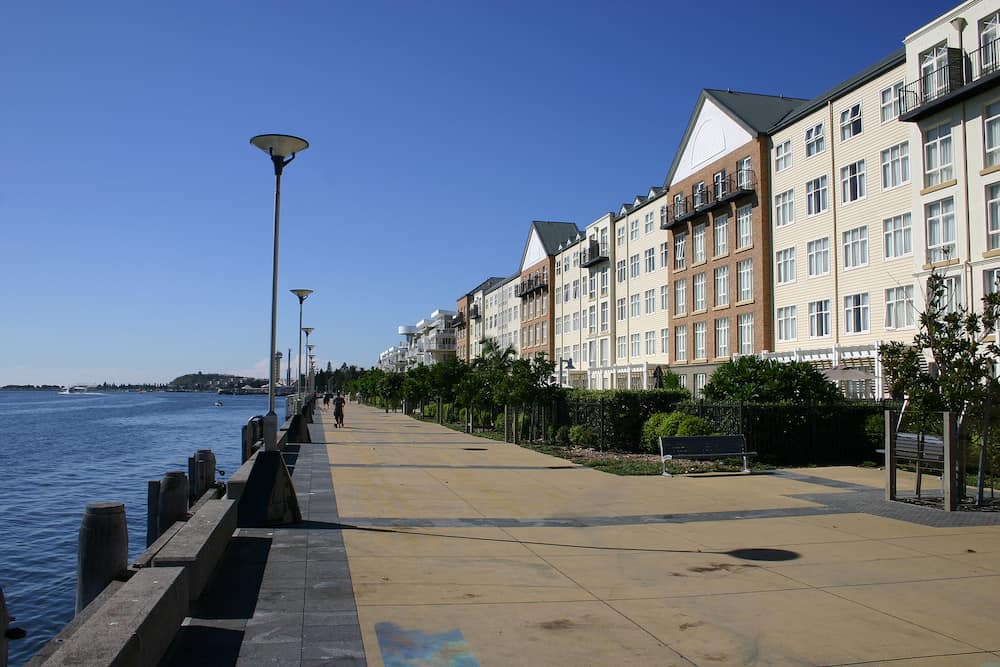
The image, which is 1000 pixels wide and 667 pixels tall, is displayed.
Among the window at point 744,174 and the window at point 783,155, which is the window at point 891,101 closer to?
the window at point 783,155

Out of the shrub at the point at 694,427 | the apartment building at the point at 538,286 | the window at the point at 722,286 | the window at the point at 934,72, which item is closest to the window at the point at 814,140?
the window at the point at 934,72

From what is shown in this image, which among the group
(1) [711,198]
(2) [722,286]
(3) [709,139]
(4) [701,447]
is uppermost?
(3) [709,139]

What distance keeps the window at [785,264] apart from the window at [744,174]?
4.21 meters

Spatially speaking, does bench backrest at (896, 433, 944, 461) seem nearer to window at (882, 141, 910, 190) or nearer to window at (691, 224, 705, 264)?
window at (882, 141, 910, 190)

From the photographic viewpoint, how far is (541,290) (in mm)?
75125

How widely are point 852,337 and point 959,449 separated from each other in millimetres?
21524

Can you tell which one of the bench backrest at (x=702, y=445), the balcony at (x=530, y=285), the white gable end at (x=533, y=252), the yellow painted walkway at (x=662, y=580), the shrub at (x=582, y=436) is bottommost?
the yellow painted walkway at (x=662, y=580)

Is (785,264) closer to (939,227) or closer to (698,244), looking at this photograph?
(698,244)

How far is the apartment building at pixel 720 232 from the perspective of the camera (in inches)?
1567

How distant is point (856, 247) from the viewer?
33.3 metres

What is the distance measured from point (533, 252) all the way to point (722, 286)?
37123 mm

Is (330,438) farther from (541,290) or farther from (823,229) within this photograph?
(541,290)

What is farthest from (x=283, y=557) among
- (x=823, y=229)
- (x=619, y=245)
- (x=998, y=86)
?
(x=619, y=245)

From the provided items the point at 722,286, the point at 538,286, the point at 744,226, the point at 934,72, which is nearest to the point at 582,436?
the point at 934,72
